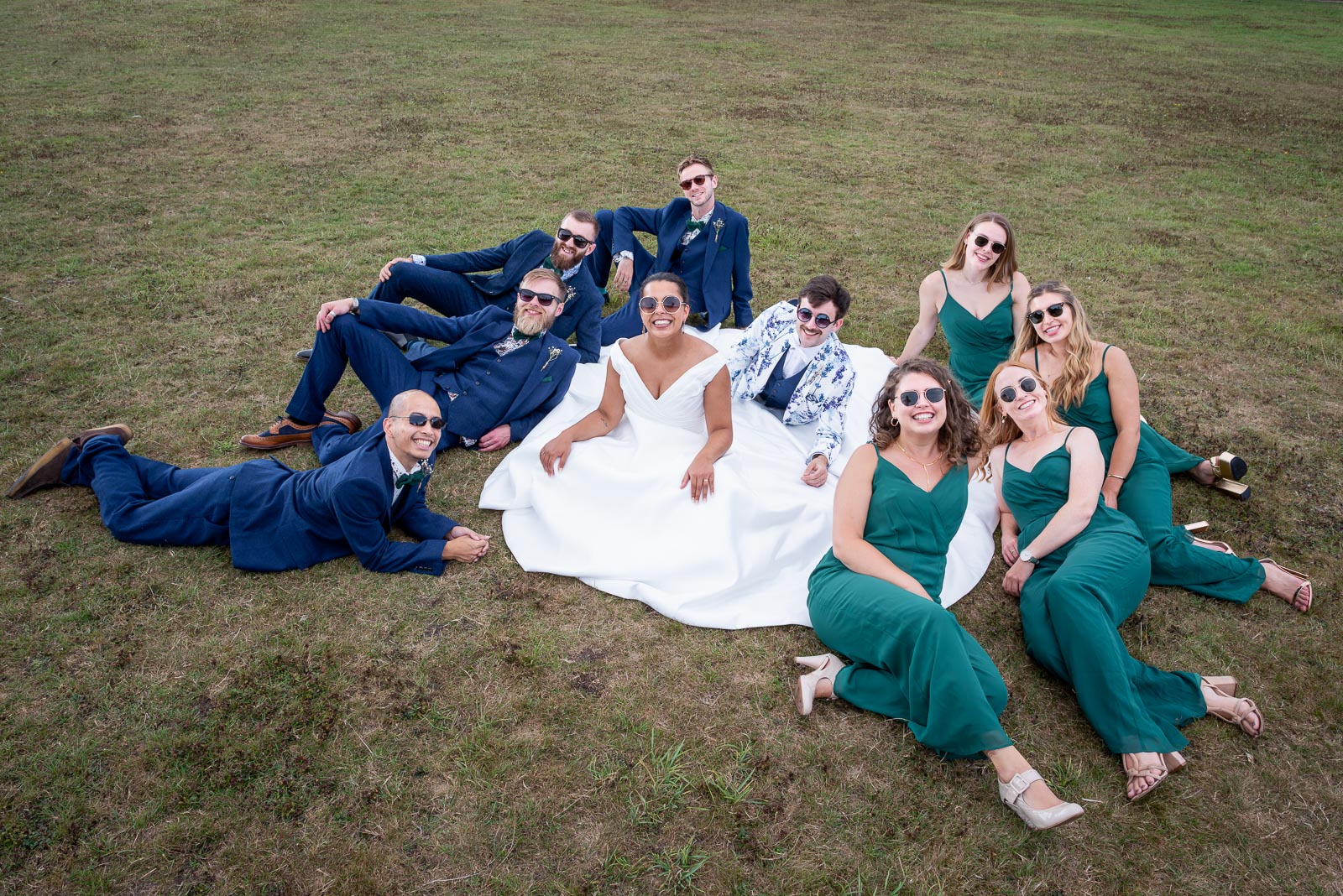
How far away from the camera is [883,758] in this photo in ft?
13.6

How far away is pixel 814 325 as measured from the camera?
5.96 metres

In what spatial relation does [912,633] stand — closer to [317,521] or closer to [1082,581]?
[1082,581]

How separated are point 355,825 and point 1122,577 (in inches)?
164

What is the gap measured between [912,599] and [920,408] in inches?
41.9

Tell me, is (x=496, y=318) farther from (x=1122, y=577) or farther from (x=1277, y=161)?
(x=1277, y=161)

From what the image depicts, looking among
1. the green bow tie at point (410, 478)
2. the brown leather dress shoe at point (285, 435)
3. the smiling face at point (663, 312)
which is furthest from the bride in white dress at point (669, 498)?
the brown leather dress shoe at point (285, 435)

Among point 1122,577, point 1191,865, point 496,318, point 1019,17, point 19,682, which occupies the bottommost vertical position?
point 1191,865

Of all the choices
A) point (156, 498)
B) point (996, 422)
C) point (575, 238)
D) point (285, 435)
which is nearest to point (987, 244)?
point (996, 422)

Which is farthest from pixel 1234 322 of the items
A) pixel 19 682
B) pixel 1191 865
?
pixel 19 682

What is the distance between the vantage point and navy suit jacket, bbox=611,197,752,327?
7.82m

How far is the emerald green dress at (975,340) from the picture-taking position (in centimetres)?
686

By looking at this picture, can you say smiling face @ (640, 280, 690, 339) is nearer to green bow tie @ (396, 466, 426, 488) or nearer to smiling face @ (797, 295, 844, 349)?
smiling face @ (797, 295, 844, 349)

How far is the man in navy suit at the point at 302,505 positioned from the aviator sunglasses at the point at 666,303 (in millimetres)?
1558

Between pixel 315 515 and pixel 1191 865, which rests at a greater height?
pixel 315 515
